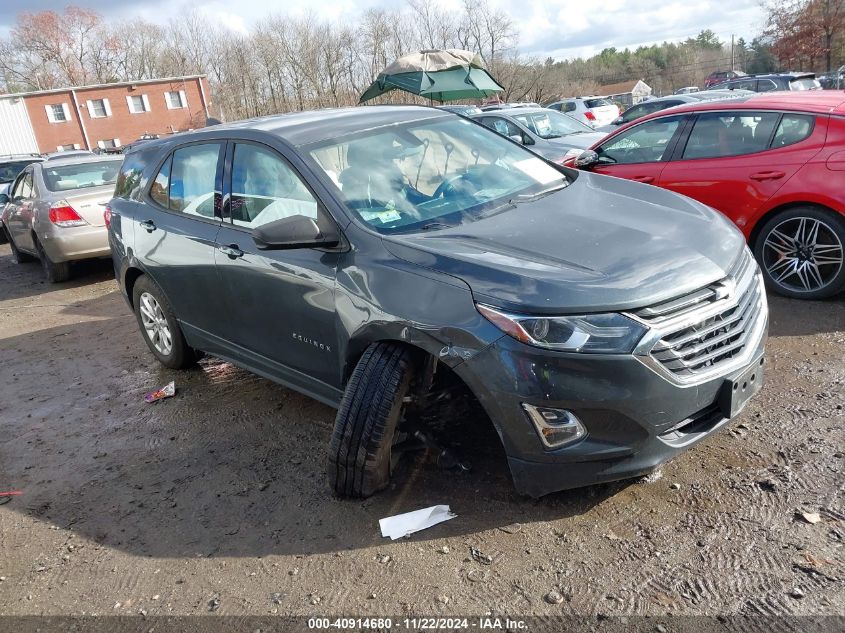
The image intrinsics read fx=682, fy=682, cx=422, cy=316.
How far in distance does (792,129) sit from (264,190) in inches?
162

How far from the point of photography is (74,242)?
347 inches

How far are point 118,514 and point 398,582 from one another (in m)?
1.69

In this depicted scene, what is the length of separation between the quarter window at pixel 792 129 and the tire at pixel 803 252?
557 mm

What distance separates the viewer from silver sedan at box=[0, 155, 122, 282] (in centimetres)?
880

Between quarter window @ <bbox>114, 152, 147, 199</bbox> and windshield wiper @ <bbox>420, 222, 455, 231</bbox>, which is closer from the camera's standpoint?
windshield wiper @ <bbox>420, 222, 455, 231</bbox>

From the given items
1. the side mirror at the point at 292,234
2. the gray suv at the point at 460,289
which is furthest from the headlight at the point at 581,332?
the side mirror at the point at 292,234

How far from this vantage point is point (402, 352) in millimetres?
3111

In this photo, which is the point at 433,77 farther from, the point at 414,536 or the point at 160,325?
the point at 414,536

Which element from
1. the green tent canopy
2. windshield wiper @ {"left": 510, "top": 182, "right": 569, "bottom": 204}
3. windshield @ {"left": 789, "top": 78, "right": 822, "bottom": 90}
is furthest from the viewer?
windshield @ {"left": 789, "top": 78, "right": 822, "bottom": 90}

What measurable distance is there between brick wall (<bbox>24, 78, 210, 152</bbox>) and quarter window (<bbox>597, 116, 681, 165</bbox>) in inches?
1980

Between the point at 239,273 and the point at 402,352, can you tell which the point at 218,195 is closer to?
the point at 239,273

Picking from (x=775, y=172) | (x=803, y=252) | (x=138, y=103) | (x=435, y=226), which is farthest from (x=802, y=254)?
(x=138, y=103)

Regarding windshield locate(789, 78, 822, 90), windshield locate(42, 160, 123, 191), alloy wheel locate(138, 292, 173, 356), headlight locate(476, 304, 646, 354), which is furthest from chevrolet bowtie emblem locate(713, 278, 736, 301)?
windshield locate(789, 78, 822, 90)

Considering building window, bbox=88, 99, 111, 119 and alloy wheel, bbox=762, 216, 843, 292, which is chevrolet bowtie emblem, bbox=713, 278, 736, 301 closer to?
alloy wheel, bbox=762, 216, 843, 292
